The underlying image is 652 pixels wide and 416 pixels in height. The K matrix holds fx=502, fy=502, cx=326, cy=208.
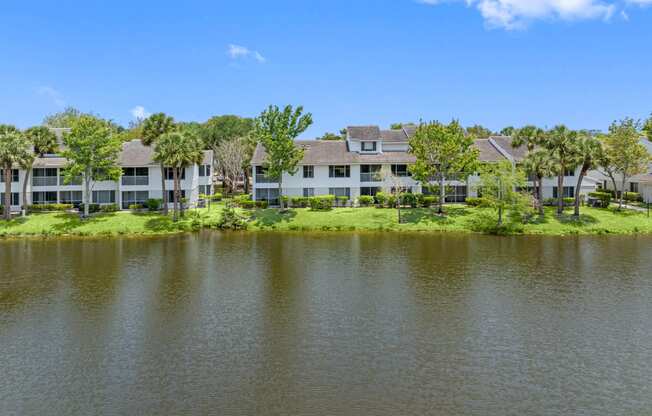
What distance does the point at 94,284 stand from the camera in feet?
97.5

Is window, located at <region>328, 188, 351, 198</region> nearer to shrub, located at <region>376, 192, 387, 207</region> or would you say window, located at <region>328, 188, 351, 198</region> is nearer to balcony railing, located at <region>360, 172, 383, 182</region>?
balcony railing, located at <region>360, 172, 383, 182</region>

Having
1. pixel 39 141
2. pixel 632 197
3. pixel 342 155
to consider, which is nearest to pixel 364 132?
pixel 342 155

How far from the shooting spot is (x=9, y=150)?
164ft

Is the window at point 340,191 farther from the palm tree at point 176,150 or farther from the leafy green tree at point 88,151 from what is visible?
the leafy green tree at point 88,151

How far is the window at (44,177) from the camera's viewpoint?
58250mm

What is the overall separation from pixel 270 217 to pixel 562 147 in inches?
1249

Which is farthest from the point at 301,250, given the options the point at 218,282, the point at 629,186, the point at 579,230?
the point at 629,186

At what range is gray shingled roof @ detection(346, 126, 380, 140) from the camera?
6462 cm

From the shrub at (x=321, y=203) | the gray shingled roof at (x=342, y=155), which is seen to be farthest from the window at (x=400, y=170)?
the shrub at (x=321, y=203)

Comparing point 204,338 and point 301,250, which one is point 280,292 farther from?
point 301,250

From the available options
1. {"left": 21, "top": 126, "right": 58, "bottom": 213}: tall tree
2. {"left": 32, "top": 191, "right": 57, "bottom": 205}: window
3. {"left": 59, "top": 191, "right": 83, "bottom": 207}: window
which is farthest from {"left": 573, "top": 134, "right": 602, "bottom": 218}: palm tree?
{"left": 32, "top": 191, "right": 57, "bottom": 205}: window

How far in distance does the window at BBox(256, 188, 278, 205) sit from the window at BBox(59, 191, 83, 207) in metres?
20.8

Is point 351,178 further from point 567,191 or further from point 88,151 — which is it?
point 88,151

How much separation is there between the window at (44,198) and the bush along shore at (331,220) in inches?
104
